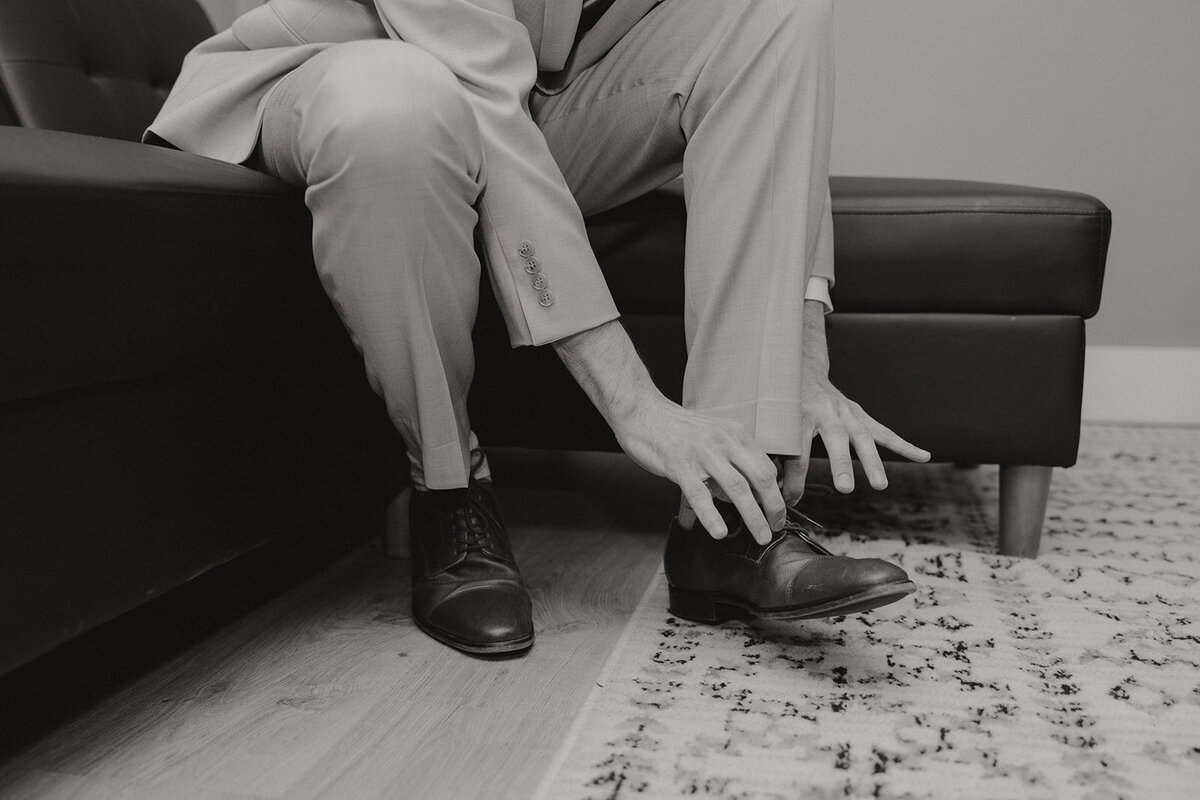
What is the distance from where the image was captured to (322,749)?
633mm

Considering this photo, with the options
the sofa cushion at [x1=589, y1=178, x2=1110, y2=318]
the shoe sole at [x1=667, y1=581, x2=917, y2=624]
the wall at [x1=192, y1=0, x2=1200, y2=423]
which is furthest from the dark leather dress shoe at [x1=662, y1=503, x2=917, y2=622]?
the wall at [x1=192, y1=0, x2=1200, y2=423]

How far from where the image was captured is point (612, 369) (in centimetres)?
80

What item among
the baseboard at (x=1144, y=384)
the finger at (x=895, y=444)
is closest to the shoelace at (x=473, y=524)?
the finger at (x=895, y=444)

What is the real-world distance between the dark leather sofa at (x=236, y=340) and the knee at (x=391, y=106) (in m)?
0.11

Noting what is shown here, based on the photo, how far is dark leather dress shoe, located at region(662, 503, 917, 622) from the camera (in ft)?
2.32

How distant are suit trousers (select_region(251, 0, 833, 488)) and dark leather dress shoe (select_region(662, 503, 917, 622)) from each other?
0.28 feet

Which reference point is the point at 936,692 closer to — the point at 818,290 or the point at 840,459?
the point at 840,459

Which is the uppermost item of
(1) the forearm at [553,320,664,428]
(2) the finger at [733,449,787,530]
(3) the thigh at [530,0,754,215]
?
(3) the thigh at [530,0,754,215]

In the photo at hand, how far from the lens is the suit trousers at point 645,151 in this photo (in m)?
0.72

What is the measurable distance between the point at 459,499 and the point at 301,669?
0.67 feet

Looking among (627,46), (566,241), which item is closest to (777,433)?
(566,241)

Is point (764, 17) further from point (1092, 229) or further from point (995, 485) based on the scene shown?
point (995, 485)

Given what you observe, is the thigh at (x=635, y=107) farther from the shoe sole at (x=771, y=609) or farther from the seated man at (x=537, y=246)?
the shoe sole at (x=771, y=609)

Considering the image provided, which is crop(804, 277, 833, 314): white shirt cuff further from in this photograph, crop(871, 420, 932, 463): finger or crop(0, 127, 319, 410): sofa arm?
crop(0, 127, 319, 410): sofa arm
